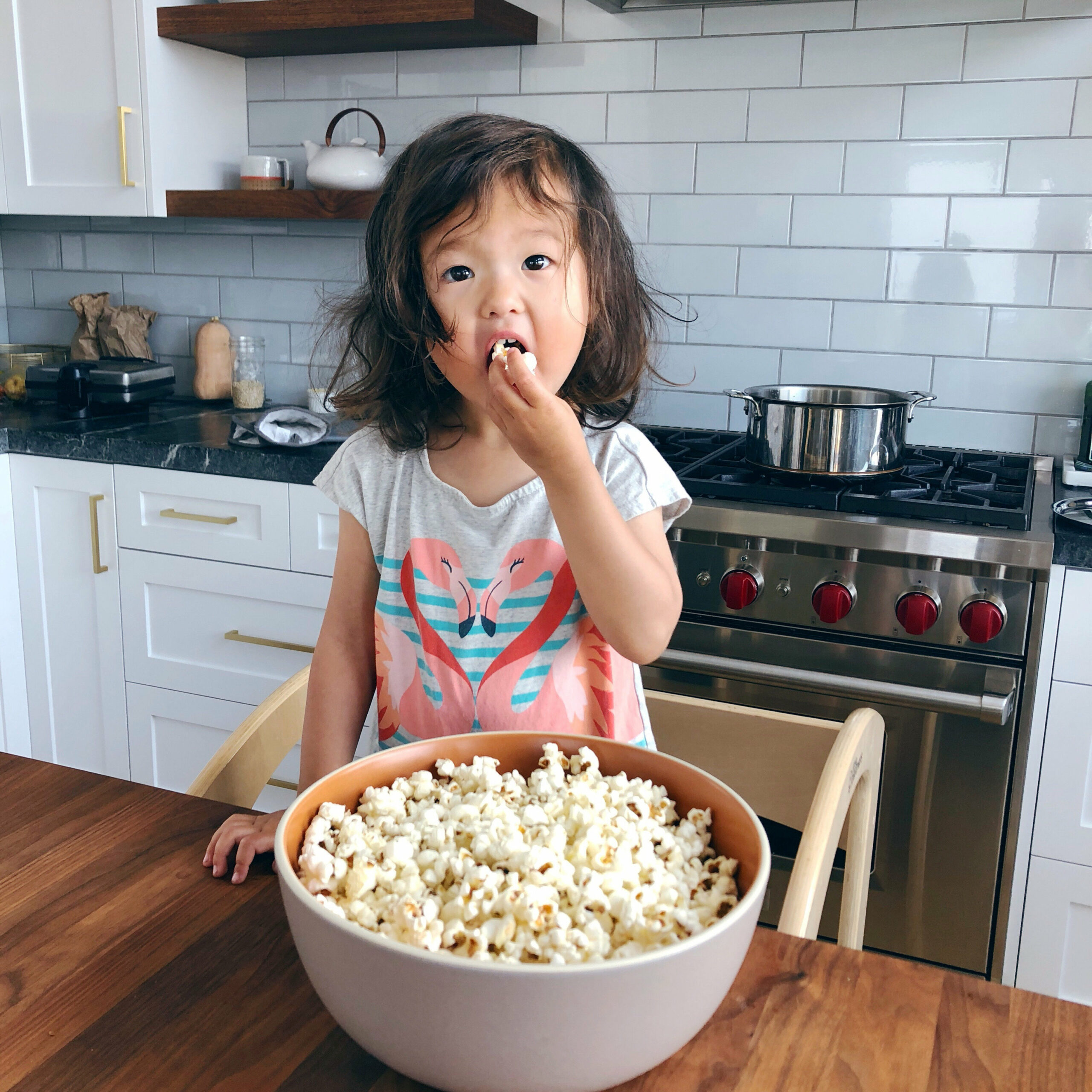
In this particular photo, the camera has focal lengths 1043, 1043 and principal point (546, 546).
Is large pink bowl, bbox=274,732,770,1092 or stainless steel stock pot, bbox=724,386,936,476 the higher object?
stainless steel stock pot, bbox=724,386,936,476

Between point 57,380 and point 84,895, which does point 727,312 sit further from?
point 84,895

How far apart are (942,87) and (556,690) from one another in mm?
1492

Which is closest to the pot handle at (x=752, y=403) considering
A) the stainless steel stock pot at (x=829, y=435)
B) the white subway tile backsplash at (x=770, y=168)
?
the stainless steel stock pot at (x=829, y=435)

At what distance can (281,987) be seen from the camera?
23.1 inches

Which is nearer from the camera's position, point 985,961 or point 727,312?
point 985,961

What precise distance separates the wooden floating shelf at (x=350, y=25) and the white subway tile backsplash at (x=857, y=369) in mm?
849

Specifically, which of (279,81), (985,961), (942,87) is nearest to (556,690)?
(985,961)

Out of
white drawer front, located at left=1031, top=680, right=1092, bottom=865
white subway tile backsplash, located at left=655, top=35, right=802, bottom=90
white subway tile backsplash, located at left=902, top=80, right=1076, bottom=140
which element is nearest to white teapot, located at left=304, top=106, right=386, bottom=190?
white subway tile backsplash, located at left=655, top=35, right=802, bottom=90

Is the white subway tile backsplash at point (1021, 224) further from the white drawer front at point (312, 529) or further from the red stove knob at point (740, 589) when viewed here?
the white drawer front at point (312, 529)

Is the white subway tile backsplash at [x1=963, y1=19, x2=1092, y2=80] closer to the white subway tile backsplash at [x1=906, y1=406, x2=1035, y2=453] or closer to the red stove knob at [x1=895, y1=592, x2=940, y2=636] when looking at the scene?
the white subway tile backsplash at [x1=906, y1=406, x2=1035, y2=453]

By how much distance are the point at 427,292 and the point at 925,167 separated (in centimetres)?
139

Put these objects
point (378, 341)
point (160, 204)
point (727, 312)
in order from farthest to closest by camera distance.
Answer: point (160, 204) → point (727, 312) → point (378, 341)

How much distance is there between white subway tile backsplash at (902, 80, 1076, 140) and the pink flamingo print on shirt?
1426 mm

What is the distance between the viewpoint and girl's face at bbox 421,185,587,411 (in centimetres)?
81
